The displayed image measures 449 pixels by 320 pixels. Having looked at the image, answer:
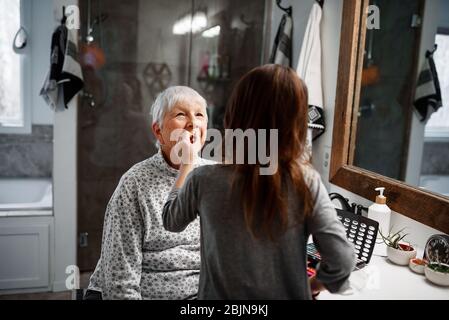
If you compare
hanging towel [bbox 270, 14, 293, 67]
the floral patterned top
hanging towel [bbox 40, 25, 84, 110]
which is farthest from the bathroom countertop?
hanging towel [bbox 40, 25, 84, 110]

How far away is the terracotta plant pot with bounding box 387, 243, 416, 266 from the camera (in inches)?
47.8

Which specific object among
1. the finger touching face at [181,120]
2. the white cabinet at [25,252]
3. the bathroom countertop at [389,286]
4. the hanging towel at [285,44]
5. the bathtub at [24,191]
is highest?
the hanging towel at [285,44]

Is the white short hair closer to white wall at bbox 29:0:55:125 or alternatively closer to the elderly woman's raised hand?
the elderly woman's raised hand

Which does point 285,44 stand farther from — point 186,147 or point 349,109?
point 186,147

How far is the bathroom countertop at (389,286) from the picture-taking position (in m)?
1.02

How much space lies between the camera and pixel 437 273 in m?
1.08

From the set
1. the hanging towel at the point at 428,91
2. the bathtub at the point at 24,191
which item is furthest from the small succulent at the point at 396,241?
the bathtub at the point at 24,191

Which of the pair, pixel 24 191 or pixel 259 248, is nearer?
pixel 259 248

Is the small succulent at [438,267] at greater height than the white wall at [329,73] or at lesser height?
lesser

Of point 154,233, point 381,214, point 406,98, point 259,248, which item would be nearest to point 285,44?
point 406,98

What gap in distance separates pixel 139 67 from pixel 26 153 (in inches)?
48.8

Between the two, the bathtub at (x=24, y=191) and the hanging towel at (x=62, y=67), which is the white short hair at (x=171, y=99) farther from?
the bathtub at (x=24, y=191)
